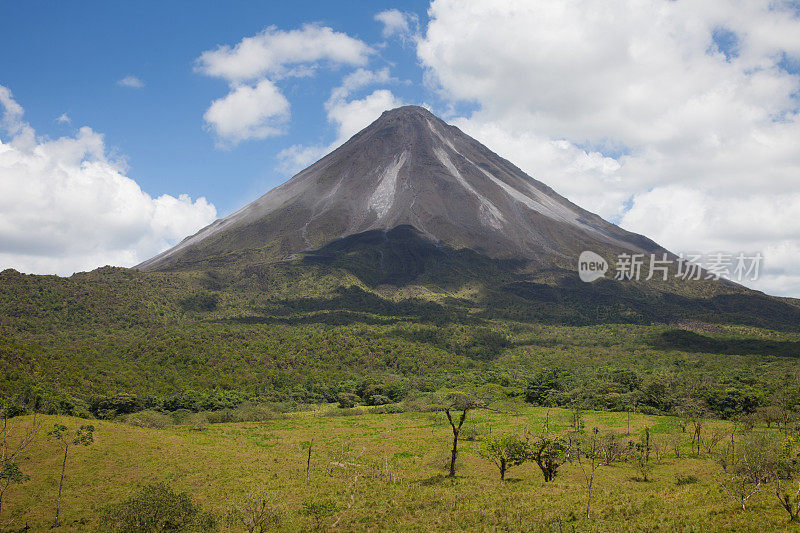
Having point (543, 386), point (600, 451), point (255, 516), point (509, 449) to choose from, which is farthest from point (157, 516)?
point (543, 386)

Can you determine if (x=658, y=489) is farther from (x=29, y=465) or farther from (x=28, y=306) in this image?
(x=28, y=306)

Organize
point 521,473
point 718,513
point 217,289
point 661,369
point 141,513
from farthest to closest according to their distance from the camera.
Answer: point 217,289, point 661,369, point 521,473, point 141,513, point 718,513

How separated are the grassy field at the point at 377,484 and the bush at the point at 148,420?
3.67 metres

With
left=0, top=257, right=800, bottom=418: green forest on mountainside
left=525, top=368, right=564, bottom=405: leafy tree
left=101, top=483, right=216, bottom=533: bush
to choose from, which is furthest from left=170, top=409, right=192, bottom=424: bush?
left=525, top=368, right=564, bottom=405: leafy tree

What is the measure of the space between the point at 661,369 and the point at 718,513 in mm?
84418

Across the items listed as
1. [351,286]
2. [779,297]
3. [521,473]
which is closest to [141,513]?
[521,473]

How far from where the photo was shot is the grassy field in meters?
25.2

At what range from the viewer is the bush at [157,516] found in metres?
25.1

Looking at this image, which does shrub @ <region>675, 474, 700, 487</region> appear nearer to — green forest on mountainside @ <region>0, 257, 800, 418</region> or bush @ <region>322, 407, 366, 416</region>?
green forest on mountainside @ <region>0, 257, 800, 418</region>

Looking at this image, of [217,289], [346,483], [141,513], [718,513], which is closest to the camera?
[718,513]

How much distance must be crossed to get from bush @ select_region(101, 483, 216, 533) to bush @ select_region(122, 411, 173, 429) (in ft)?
124

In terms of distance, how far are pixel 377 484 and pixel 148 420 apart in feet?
138

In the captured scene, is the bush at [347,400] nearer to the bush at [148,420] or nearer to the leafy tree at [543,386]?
the bush at [148,420]

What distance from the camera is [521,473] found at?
39.4m
